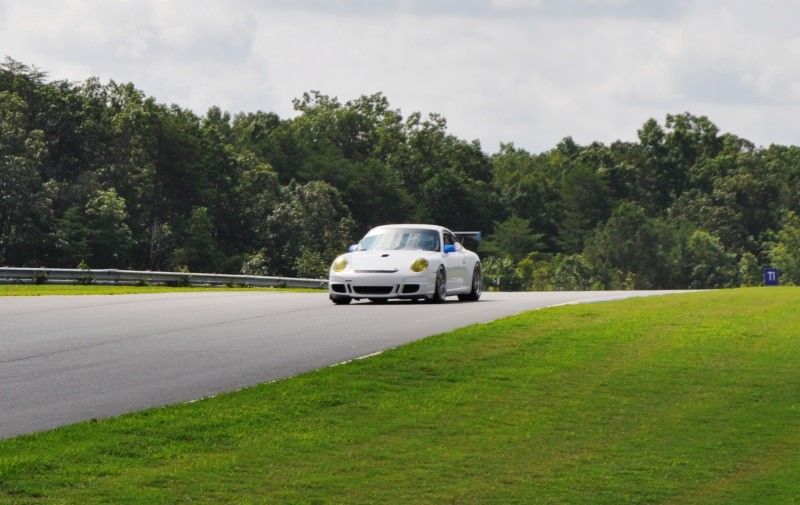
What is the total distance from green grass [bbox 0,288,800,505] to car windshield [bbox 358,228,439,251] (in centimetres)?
1035

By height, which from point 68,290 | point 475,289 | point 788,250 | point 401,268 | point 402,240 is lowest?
point 68,290

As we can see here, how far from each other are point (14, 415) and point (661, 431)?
533 cm

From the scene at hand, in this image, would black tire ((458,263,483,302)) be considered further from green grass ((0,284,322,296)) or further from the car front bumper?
green grass ((0,284,322,296))

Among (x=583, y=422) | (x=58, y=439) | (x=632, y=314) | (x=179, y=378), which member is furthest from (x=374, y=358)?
(x=632, y=314)

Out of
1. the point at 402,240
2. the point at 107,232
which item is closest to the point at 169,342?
the point at 402,240

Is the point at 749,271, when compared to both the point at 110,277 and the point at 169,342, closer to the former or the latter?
the point at 110,277

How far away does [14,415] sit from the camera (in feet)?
45.9

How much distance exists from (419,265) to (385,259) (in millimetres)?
615

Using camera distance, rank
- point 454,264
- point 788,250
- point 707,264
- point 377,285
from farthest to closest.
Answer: point 788,250, point 707,264, point 454,264, point 377,285

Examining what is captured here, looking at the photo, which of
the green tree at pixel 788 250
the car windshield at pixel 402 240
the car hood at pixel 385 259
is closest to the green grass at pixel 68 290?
the car windshield at pixel 402 240

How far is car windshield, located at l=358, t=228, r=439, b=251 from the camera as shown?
30.1 m

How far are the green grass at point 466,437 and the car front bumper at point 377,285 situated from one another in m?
9.08

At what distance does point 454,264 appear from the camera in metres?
30.2

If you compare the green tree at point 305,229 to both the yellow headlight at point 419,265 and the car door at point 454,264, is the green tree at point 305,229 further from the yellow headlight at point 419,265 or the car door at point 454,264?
the yellow headlight at point 419,265
